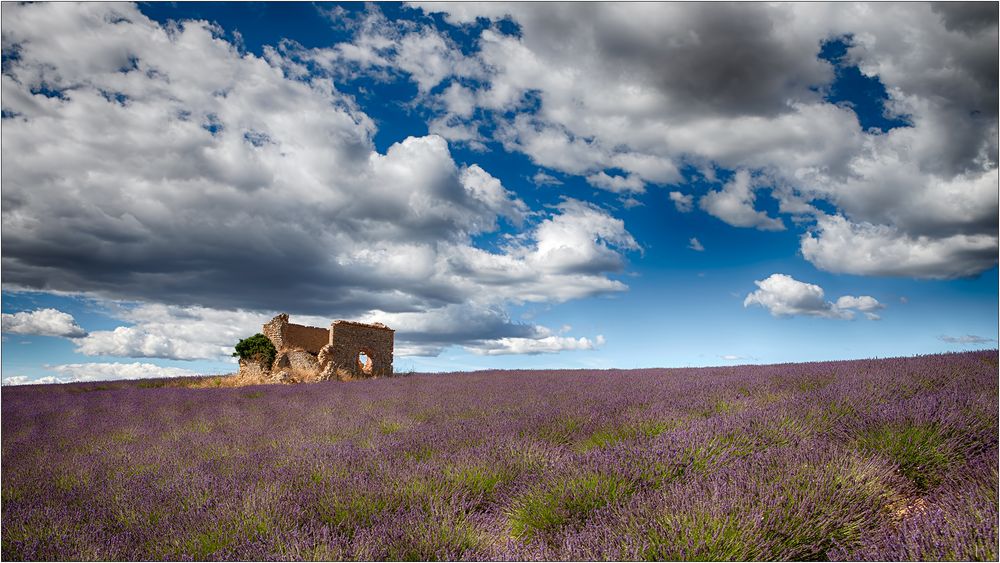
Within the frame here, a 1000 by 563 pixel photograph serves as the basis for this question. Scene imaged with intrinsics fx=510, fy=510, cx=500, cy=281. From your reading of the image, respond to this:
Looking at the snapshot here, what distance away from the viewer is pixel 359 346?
19.4 meters

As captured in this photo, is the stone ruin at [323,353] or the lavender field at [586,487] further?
the stone ruin at [323,353]

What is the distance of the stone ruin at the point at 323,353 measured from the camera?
16.8m

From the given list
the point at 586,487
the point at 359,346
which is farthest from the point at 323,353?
the point at 586,487

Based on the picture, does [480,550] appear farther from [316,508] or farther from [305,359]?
[305,359]

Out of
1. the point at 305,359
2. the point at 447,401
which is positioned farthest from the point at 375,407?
the point at 305,359

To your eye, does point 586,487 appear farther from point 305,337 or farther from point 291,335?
point 305,337

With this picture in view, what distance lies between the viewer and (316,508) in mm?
2617

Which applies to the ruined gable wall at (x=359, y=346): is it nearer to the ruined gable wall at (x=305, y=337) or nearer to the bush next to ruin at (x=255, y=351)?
the ruined gable wall at (x=305, y=337)

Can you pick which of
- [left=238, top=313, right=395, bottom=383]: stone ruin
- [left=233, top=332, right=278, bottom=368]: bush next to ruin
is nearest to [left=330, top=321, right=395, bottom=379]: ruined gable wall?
[left=238, top=313, right=395, bottom=383]: stone ruin

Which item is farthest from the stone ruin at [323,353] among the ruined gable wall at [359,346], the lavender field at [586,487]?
the lavender field at [586,487]

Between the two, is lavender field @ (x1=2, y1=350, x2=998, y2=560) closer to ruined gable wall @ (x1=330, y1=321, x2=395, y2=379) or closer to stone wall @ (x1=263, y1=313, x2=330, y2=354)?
ruined gable wall @ (x1=330, y1=321, x2=395, y2=379)

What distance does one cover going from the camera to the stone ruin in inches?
662

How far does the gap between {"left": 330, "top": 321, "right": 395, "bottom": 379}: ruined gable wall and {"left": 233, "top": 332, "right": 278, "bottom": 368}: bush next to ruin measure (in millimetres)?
2114

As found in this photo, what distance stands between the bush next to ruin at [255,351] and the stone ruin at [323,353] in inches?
6.5
